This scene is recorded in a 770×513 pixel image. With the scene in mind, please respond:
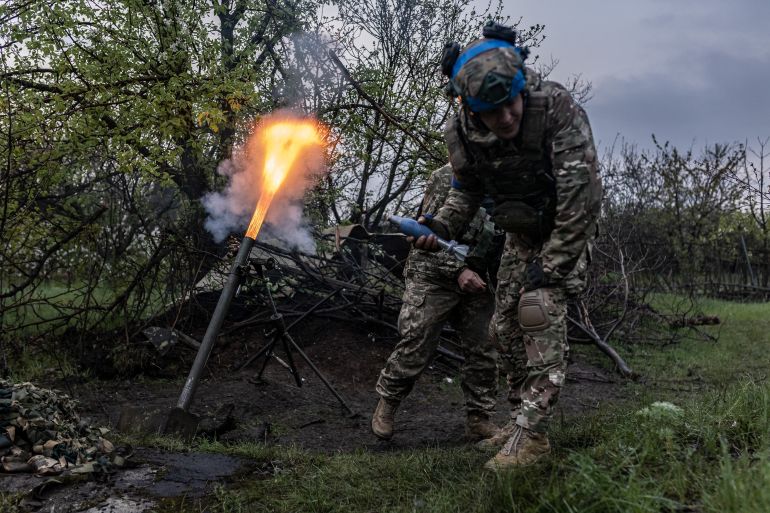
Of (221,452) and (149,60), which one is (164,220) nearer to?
(149,60)

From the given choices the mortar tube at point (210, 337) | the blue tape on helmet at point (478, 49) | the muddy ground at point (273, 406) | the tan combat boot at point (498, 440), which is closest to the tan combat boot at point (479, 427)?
the muddy ground at point (273, 406)

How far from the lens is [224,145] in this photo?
7246 mm

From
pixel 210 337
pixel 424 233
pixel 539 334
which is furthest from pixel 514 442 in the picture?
pixel 210 337

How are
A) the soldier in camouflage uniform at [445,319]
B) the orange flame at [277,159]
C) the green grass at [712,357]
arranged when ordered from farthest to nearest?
the green grass at [712,357]
the orange flame at [277,159]
the soldier in camouflage uniform at [445,319]

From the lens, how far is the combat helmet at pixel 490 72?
280 centimetres

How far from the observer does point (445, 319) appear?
4367 millimetres

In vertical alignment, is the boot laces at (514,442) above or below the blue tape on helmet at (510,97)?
below

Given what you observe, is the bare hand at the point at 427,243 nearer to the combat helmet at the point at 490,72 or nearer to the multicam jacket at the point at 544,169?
the multicam jacket at the point at 544,169

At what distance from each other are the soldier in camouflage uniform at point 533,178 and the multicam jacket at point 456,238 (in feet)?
2.90

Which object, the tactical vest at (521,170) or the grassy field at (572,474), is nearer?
the grassy field at (572,474)

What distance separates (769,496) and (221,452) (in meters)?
2.99

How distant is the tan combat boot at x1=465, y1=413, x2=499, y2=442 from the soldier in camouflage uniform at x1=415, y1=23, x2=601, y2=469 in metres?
1.26

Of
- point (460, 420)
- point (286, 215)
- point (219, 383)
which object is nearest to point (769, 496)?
point (460, 420)

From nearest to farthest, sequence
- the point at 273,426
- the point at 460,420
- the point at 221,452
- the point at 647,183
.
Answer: the point at 221,452 < the point at 273,426 < the point at 460,420 < the point at 647,183
